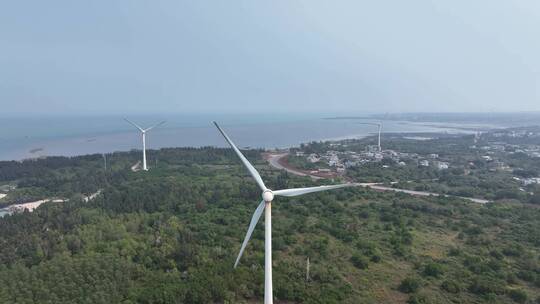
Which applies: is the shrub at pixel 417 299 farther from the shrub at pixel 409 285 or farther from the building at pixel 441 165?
the building at pixel 441 165

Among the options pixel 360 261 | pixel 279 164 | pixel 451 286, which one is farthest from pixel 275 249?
pixel 279 164

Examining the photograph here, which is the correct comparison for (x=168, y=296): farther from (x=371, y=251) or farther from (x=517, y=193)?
(x=517, y=193)

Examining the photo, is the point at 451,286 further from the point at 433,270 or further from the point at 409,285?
the point at 409,285

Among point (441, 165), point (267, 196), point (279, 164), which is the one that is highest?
point (267, 196)

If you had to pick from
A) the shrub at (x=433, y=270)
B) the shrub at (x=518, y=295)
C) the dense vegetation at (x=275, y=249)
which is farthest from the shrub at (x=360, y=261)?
the shrub at (x=518, y=295)

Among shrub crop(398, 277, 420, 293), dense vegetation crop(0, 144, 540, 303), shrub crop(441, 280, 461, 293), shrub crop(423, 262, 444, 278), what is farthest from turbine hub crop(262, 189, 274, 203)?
shrub crop(423, 262, 444, 278)

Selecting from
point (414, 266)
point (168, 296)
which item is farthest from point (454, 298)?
point (168, 296)

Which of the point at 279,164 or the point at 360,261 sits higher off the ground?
the point at 279,164
